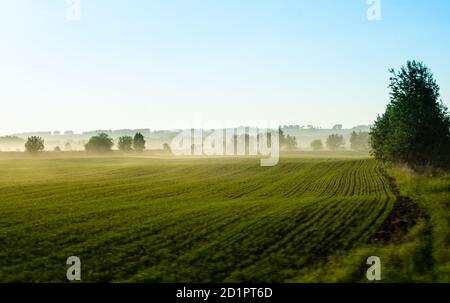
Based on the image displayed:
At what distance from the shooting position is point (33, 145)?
173 meters

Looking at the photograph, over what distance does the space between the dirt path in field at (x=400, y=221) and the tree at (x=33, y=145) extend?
16445 centimetres

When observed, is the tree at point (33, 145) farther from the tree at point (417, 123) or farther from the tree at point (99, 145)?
the tree at point (417, 123)

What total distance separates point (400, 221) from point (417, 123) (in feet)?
129

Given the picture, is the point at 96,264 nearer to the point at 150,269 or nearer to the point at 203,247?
the point at 150,269

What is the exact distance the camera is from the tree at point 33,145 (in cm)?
17075

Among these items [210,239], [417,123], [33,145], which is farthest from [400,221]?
[33,145]

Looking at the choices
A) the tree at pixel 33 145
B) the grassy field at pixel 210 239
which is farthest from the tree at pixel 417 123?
the tree at pixel 33 145

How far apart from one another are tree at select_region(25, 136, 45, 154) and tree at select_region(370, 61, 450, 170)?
149 meters

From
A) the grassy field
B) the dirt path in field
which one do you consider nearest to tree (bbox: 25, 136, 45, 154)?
the grassy field

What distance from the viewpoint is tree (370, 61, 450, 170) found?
61844 mm

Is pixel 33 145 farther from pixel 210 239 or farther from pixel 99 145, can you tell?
pixel 210 239

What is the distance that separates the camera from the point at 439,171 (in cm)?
5950
